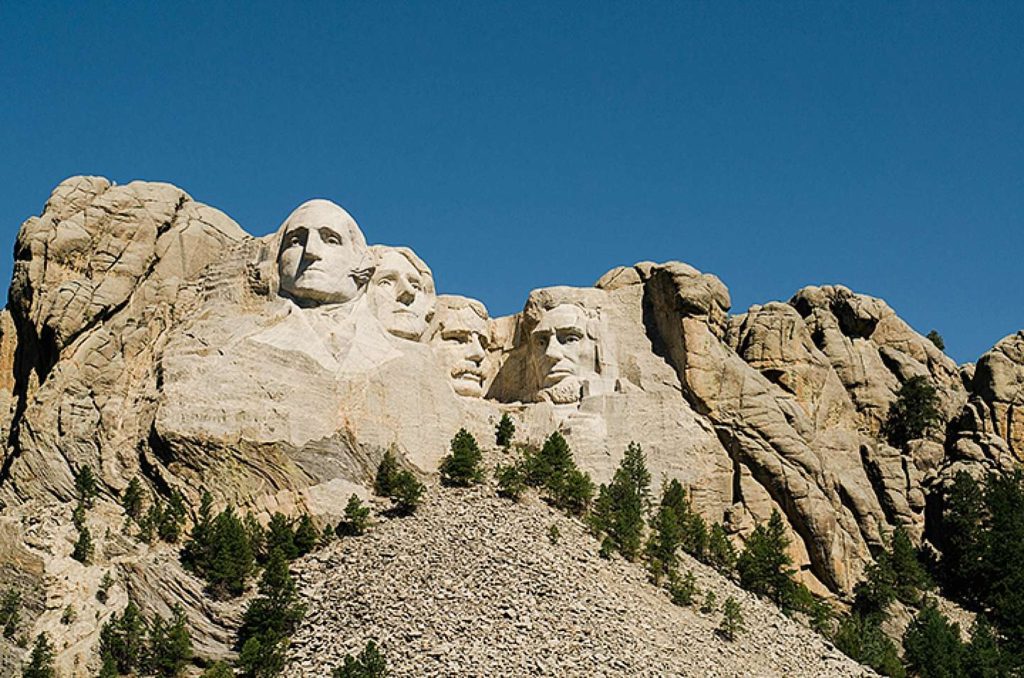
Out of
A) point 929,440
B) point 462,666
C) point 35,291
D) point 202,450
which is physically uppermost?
point 929,440

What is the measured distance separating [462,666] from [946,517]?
67.1 ft

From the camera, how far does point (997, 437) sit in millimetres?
64062

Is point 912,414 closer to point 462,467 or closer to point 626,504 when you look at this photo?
point 626,504

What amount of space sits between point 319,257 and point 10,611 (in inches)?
545

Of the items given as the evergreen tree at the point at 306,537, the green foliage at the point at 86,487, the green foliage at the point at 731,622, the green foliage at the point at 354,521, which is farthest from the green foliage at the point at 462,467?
the green foliage at the point at 86,487

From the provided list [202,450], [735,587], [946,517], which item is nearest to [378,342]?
[202,450]

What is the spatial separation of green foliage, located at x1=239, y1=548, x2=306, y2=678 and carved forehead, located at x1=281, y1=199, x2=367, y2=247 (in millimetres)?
11101

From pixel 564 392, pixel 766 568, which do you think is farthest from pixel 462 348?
pixel 766 568

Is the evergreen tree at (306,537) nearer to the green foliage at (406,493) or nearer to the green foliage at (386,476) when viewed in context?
the green foliage at (406,493)

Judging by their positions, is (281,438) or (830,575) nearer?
(281,438)

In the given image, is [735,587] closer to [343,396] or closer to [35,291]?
[343,396]

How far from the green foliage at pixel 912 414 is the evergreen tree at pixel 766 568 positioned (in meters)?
8.29

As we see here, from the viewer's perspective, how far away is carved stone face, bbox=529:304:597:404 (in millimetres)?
61438

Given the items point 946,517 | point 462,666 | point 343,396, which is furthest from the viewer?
point 946,517
